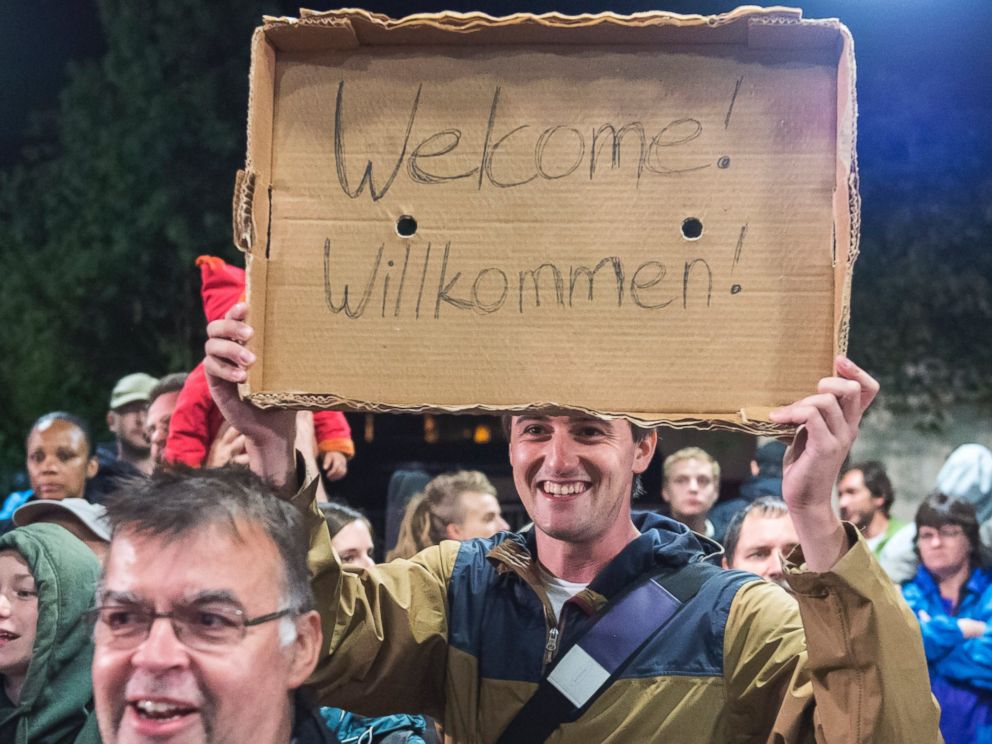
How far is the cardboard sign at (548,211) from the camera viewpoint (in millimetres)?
2256

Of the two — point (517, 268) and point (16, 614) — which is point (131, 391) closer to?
point (16, 614)

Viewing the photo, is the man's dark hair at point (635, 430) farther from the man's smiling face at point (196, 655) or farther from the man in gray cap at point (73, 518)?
the man in gray cap at point (73, 518)

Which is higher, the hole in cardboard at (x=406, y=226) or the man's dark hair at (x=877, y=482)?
the hole in cardboard at (x=406, y=226)

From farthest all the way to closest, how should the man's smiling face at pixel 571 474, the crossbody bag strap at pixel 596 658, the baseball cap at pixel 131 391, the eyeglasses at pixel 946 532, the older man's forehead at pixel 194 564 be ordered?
the baseball cap at pixel 131 391 < the eyeglasses at pixel 946 532 < the man's smiling face at pixel 571 474 < the crossbody bag strap at pixel 596 658 < the older man's forehead at pixel 194 564

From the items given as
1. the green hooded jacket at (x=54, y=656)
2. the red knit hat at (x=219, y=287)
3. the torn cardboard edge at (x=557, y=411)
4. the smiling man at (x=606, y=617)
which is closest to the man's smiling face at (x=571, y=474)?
the smiling man at (x=606, y=617)

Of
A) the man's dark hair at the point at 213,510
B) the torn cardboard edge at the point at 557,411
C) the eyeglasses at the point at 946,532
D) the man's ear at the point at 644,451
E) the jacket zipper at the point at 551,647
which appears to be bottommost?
the eyeglasses at the point at 946,532

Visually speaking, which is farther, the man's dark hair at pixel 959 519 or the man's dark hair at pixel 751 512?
the man's dark hair at pixel 959 519

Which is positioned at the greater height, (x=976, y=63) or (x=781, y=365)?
(x=976, y=63)

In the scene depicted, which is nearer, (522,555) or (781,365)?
(781,365)

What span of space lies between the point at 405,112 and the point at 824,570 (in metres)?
1.14

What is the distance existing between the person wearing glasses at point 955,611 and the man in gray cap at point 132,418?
13.6 ft

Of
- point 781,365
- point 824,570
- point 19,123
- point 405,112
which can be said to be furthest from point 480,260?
point 19,123

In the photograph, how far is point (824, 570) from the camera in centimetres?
228

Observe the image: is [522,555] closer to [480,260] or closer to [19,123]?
[480,260]
